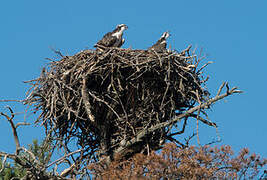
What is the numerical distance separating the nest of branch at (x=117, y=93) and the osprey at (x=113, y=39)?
123cm

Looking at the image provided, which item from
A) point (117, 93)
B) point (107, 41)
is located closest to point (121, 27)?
point (107, 41)

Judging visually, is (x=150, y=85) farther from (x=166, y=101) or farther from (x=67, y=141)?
(x=67, y=141)

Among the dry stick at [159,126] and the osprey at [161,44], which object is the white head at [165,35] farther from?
the dry stick at [159,126]

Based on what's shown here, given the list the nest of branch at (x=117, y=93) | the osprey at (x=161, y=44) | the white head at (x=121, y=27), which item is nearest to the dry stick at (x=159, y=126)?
the nest of branch at (x=117, y=93)

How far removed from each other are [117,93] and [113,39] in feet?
6.95

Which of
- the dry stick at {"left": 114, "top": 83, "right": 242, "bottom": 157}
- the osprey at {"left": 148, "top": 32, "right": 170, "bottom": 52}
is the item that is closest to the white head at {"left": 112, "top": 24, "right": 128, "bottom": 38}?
the osprey at {"left": 148, "top": 32, "right": 170, "bottom": 52}

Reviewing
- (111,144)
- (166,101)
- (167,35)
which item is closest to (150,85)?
(166,101)

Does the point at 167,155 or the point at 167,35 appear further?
the point at 167,35

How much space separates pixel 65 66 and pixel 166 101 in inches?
82.6

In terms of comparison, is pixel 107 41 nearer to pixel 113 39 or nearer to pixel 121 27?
pixel 113 39

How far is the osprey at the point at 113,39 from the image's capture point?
39.8ft

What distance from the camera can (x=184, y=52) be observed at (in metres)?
11.1

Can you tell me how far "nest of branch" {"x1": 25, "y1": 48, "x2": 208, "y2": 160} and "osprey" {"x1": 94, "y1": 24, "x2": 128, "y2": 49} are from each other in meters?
1.23

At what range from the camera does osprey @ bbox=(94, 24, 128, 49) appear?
12.1 metres
